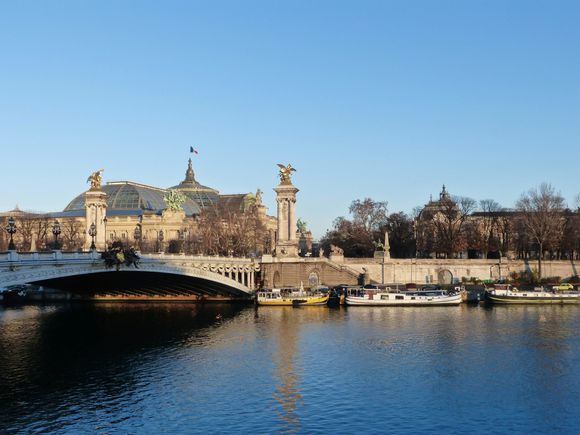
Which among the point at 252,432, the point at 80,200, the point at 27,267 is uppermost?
the point at 80,200

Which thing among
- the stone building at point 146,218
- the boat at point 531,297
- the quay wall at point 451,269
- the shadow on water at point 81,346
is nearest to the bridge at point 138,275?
the shadow on water at point 81,346

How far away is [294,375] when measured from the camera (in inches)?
1592

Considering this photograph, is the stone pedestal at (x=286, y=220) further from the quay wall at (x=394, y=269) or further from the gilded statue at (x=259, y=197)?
the gilded statue at (x=259, y=197)

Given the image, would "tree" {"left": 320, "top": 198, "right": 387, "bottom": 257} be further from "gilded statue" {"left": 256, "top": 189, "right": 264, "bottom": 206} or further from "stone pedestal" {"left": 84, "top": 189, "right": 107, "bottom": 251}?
"gilded statue" {"left": 256, "top": 189, "right": 264, "bottom": 206}

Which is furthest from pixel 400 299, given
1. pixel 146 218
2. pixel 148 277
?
pixel 146 218

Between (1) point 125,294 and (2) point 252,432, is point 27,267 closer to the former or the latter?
(2) point 252,432

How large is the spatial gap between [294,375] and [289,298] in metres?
38.9

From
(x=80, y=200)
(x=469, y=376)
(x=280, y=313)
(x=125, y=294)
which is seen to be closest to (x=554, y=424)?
(x=469, y=376)

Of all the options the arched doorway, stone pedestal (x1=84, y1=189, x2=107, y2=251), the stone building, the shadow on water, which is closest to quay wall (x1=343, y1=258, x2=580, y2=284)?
the arched doorway

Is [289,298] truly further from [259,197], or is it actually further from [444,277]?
[259,197]

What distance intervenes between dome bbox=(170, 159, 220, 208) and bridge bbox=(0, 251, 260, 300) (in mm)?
98591

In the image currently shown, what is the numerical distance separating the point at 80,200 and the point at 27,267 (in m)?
126

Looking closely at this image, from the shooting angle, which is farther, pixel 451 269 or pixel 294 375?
pixel 451 269

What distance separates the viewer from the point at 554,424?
30.9 m
